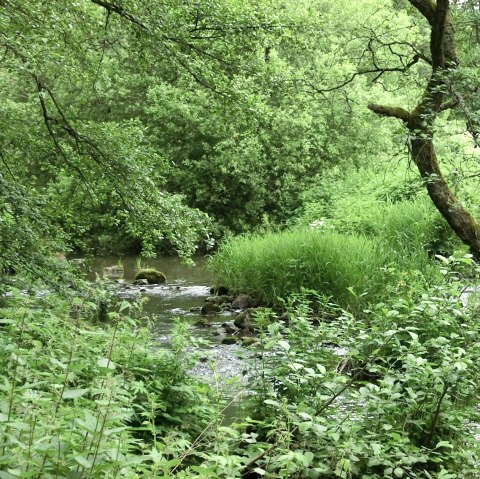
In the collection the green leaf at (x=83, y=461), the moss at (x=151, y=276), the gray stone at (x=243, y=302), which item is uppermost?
the green leaf at (x=83, y=461)

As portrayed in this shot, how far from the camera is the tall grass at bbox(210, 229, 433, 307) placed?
10773 millimetres

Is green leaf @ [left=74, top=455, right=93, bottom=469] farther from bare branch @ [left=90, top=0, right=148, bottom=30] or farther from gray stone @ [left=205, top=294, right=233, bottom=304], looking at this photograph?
gray stone @ [left=205, top=294, right=233, bottom=304]

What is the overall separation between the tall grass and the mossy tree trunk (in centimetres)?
173

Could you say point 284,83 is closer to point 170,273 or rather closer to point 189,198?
point 170,273

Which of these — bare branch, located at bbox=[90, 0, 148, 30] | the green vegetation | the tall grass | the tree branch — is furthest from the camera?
the tall grass

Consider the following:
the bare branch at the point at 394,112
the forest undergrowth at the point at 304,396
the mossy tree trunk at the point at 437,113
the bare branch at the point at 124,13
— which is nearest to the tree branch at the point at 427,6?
the mossy tree trunk at the point at 437,113

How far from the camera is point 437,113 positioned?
7562 mm

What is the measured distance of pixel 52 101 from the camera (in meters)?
7.93

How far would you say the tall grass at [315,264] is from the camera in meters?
10.8

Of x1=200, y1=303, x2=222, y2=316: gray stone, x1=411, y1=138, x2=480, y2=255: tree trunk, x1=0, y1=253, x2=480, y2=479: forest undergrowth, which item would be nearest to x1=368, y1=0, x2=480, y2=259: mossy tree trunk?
x1=411, y1=138, x2=480, y2=255: tree trunk

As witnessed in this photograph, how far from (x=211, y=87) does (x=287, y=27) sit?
1.89 metres

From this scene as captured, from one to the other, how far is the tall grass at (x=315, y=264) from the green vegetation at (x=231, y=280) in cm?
5

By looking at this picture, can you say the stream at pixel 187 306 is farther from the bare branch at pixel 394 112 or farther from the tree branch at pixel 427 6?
the tree branch at pixel 427 6

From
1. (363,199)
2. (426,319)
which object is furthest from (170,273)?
(426,319)
